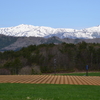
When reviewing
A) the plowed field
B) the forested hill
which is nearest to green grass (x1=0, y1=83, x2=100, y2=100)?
the plowed field

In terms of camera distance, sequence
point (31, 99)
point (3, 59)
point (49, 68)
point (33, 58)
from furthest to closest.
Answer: point (3, 59), point (33, 58), point (49, 68), point (31, 99)

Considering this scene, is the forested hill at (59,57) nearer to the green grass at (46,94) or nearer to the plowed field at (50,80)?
the plowed field at (50,80)

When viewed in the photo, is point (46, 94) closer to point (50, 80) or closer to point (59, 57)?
point (50, 80)

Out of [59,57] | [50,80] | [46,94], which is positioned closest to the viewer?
[46,94]

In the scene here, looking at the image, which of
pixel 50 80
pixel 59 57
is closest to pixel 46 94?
pixel 50 80

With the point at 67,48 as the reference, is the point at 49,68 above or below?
below

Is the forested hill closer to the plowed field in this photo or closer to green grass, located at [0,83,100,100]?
the plowed field

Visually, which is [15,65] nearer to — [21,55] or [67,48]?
[21,55]

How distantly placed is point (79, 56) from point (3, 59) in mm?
18458

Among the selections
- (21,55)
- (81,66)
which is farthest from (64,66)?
(21,55)

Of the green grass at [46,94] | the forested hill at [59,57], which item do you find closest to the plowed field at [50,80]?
the green grass at [46,94]

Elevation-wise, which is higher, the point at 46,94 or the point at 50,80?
the point at 46,94

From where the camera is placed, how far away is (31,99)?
8117 mm

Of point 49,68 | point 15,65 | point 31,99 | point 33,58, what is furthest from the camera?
point 33,58
